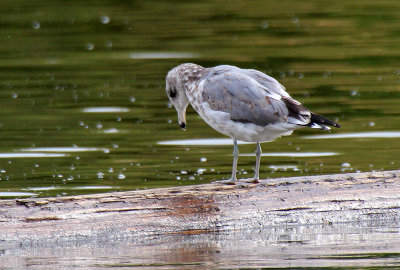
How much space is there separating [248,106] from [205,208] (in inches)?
36.7

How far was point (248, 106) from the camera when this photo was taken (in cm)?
823

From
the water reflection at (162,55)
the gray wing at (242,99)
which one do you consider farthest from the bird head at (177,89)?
the water reflection at (162,55)

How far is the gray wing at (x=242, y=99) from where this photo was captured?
8148mm

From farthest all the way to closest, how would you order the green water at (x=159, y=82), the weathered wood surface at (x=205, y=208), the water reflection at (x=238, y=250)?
the green water at (x=159, y=82)
the weathered wood surface at (x=205, y=208)
the water reflection at (x=238, y=250)

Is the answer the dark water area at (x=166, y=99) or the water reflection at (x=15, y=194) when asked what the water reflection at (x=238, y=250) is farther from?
the water reflection at (x=15, y=194)

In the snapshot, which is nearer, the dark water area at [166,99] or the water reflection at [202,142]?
the dark water area at [166,99]

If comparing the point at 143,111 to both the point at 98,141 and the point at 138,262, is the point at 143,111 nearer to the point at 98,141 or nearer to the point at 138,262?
the point at 98,141

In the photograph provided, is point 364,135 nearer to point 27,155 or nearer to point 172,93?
point 27,155

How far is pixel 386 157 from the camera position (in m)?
11.4

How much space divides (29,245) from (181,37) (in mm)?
13881

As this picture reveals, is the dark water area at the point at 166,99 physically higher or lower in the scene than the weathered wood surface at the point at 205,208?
higher

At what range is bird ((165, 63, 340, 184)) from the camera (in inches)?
320

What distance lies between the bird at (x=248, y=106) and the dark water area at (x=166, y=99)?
92 cm

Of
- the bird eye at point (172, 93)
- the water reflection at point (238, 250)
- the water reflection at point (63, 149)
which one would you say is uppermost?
the water reflection at point (63, 149)
